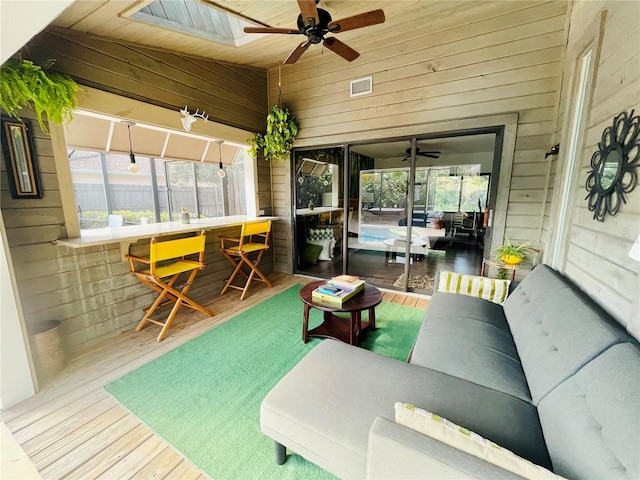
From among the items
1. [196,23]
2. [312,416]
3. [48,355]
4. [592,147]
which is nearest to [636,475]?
[312,416]

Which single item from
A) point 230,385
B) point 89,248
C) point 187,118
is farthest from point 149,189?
point 230,385

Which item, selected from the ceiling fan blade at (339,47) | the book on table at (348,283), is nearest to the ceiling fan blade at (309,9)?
the ceiling fan blade at (339,47)

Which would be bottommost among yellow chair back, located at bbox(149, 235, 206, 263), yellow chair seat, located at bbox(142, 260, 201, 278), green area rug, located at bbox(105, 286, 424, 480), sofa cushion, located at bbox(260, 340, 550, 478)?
green area rug, located at bbox(105, 286, 424, 480)

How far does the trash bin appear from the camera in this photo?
194 centimetres

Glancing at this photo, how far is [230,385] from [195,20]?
10.9ft

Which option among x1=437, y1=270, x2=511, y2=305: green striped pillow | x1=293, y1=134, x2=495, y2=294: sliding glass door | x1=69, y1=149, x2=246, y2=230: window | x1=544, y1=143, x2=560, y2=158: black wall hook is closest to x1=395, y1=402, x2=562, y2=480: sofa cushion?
x1=437, y1=270, x2=511, y2=305: green striped pillow

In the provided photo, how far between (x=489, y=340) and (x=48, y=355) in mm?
3120

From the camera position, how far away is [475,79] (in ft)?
9.16

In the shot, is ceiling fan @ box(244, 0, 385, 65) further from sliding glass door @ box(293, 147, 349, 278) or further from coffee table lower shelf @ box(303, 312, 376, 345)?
coffee table lower shelf @ box(303, 312, 376, 345)

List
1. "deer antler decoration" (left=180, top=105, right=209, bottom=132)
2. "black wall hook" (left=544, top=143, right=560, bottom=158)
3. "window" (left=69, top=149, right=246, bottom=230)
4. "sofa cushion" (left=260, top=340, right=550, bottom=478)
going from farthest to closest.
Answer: "window" (left=69, top=149, right=246, bottom=230) < "deer antler decoration" (left=180, top=105, right=209, bottom=132) < "black wall hook" (left=544, top=143, right=560, bottom=158) < "sofa cushion" (left=260, top=340, right=550, bottom=478)

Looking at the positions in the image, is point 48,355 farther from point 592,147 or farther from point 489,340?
point 592,147

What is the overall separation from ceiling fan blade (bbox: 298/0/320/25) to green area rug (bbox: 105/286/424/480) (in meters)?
2.57

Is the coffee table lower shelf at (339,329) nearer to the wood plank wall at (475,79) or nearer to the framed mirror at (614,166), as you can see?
the framed mirror at (614,166)

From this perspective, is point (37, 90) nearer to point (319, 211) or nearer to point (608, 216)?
point (319, 211)
